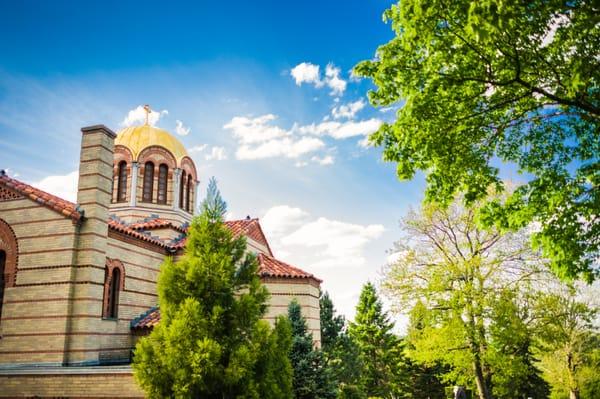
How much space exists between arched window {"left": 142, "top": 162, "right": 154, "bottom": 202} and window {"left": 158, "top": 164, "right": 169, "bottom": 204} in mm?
399

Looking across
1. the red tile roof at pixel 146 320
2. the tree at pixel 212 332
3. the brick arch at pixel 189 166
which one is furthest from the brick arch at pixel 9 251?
the brick arch at pixel 189 166

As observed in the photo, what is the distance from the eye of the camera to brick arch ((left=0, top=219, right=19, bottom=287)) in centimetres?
1345

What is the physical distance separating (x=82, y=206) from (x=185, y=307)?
6.71 m

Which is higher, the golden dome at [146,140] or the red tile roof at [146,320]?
the golden dome at [146,140]

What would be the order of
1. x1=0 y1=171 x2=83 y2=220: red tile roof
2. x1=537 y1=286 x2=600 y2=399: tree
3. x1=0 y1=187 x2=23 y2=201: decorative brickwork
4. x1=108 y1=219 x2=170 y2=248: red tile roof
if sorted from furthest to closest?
x1=537 y1=286 x2=600 y2=399: tree, x1=108 y1=219 x2=170 y2=248: red tile roof, x1=0 y1=187 x2=23 y2=201: decorative brickwork, x1=0 y1=171 x2=83 y2=220: red tile roof

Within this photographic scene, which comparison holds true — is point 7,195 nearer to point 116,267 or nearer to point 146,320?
point 116,267

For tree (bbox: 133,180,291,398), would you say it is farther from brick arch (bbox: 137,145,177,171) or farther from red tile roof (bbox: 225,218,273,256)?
brick arch (bbox: 137,145,177,171)

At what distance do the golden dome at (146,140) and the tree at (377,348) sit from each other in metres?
18.2

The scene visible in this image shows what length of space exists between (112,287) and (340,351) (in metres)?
11.3

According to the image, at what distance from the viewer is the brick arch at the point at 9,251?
13445 millimetres

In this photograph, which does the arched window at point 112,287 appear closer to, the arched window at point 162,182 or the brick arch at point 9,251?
the brick arch at point 9,251

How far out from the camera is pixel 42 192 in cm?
1412

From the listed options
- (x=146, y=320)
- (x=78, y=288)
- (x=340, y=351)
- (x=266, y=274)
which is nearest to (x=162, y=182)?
(x=146, y=320)

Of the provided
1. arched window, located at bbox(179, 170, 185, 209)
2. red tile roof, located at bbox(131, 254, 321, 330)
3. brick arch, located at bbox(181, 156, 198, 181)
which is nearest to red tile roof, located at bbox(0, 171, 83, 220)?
red tile roof, located at bbox(131, 254, 321, 330)
